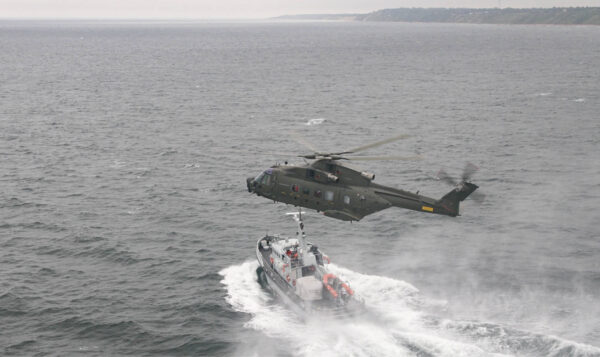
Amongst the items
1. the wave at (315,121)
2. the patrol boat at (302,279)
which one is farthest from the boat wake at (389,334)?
the wave at (315,121)

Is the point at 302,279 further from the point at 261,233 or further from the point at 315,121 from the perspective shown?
the point at 315,121

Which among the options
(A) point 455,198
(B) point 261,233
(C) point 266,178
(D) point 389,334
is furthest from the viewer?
(B) point 261,233

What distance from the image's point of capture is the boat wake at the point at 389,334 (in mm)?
41000

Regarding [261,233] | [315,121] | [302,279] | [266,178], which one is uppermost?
[266,178]

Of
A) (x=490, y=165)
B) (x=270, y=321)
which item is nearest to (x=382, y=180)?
(x=490, y=165)

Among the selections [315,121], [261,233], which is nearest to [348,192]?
[261,233]

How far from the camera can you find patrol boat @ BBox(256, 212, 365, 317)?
45812 millimetres

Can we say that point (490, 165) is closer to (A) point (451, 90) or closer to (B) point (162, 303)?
(B) point (162, 303)

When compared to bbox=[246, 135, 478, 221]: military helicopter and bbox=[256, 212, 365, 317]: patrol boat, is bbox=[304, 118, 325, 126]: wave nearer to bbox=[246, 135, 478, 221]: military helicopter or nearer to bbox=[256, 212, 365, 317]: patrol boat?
bbox=[256, 212, 365, 317]: patrol boat

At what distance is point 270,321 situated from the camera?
46.7 m

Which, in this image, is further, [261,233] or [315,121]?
[315,121]

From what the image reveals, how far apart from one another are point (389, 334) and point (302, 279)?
8129mm

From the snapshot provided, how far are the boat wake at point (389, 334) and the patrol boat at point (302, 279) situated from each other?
88 cm

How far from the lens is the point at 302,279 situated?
47.7m
